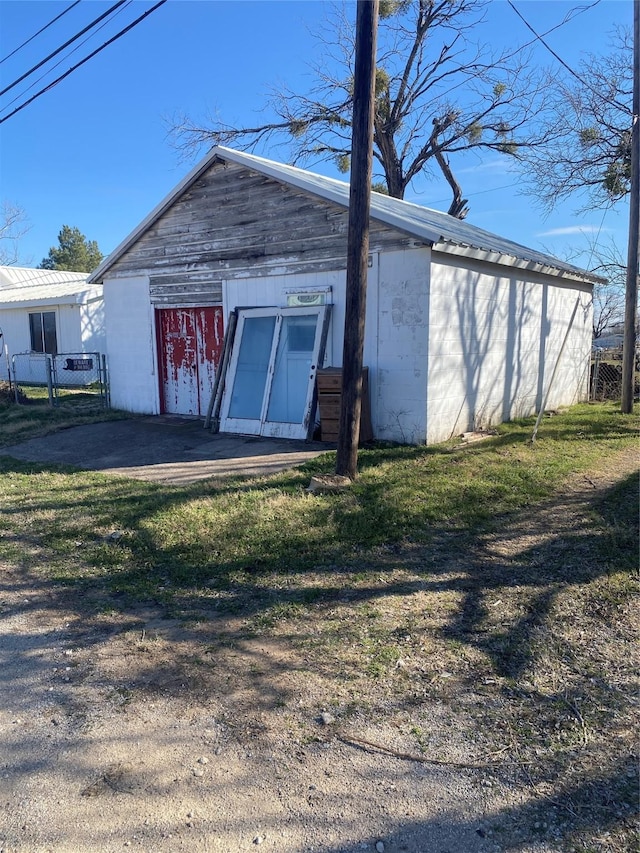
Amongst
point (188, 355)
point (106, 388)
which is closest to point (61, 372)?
point (106, 388)

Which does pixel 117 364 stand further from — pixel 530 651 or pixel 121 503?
pixel 530 651

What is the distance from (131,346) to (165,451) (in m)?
4.55

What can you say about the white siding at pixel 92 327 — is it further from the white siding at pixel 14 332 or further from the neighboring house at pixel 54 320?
the white siding at pixel 14 332

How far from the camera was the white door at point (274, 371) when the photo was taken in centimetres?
966

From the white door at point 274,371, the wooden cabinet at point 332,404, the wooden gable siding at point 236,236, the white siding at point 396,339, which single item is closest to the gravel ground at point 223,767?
the wooden cabinet at point 332,404

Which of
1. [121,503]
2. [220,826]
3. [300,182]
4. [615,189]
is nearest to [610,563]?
[220,826]

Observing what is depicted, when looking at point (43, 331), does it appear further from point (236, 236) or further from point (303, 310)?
point (303, 310)

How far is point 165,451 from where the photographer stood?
934 centimetres

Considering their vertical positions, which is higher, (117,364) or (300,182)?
(300,182)

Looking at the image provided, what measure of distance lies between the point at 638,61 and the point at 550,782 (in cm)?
1390

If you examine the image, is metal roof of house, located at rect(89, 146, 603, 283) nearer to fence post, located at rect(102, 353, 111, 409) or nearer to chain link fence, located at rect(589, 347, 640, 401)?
fence post, located at rect(102, 353, 111, 409)

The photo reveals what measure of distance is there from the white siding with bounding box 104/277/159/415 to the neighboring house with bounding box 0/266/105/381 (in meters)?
5.90

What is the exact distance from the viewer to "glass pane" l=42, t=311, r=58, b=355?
21.0 m

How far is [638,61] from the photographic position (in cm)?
1219
